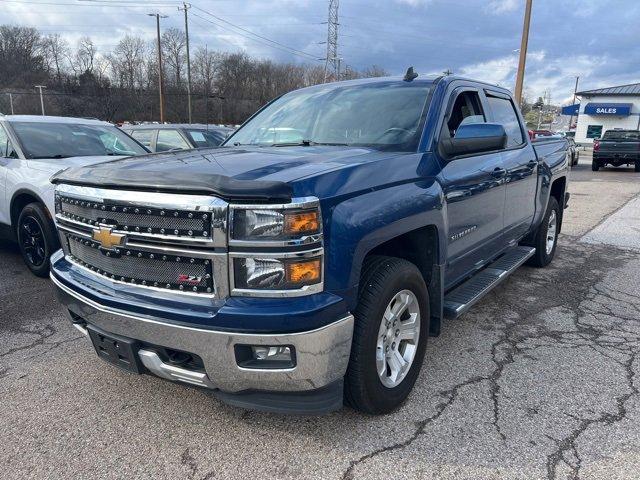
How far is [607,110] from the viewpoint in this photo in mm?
47594

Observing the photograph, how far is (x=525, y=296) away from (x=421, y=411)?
8.59 ft

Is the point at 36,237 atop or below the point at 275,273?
below

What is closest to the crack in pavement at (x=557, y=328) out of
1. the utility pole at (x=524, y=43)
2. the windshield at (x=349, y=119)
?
the windshield at (x=349, y=119)

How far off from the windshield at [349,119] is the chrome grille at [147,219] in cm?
140

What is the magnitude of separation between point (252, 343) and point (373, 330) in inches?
25.6

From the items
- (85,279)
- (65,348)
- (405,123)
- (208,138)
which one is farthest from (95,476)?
(208,138)

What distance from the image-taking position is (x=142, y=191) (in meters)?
2.39

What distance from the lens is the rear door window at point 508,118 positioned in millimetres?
4465

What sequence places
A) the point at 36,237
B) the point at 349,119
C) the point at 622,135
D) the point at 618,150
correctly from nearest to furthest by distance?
the point at 349,119, the point at 36,237, the point at 618,150, the point at 622,135

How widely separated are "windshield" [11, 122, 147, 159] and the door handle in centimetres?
454

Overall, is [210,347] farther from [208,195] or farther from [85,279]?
[85,279]

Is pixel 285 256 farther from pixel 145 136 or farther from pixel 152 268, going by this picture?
pixel 145 136

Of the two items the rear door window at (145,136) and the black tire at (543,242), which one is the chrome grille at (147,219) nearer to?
the black tire at (543,242)

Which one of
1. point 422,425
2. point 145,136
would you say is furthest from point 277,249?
point 145,136
